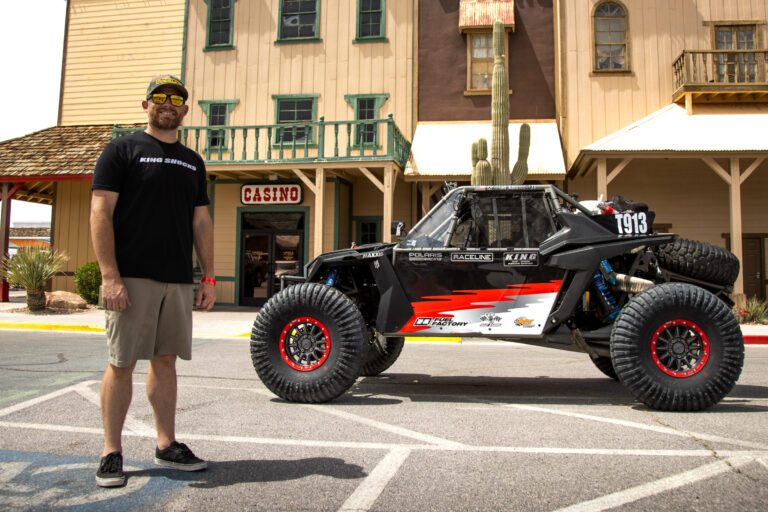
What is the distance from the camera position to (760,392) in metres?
5.57

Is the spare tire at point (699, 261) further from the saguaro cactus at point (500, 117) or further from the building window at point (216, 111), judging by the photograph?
the building window at point (216, 111)

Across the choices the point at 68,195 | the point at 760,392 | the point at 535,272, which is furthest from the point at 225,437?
the point at 68,195

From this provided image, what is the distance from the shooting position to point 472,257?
518 cm

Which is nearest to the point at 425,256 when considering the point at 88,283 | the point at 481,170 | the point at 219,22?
the point at 481,170

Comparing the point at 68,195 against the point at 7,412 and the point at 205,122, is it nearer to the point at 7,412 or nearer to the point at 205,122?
the point at 205,122

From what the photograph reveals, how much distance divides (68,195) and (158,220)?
1792 cm

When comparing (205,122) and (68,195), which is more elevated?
(205,122)

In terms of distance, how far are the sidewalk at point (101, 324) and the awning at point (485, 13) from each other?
10.1 meters

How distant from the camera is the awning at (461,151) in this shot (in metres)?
14.8

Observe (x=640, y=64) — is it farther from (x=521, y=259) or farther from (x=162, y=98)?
(x=162, y=98)

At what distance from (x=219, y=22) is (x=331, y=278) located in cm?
1555

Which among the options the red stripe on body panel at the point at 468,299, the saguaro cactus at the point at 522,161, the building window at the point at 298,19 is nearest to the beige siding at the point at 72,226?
the building window at the point at 298,19

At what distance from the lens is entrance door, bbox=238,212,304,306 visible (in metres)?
17.4

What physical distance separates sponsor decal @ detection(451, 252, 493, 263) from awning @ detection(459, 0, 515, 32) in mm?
13463
